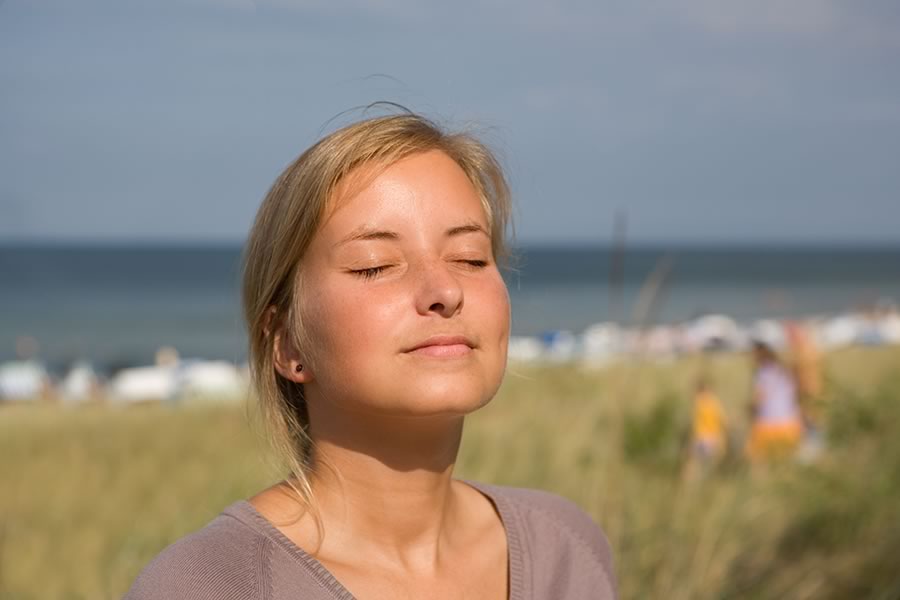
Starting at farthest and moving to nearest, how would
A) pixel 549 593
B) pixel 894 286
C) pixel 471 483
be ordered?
1. pixel 894 286
2. pixel 471 483
3. pixel 549 593

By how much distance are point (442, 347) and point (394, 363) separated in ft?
0.26

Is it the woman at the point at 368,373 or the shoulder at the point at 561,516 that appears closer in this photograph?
the woman at the point at 368,373

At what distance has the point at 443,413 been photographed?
169 centimetres

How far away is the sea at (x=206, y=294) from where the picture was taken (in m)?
34.6

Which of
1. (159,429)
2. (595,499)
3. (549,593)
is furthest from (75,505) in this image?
(549,593)

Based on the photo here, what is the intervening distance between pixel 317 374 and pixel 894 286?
197 ft

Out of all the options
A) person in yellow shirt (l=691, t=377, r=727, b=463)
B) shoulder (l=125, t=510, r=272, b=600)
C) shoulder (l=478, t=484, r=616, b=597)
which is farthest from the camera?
person in yellow shirt (l=691, t=377, r=727, b=463)

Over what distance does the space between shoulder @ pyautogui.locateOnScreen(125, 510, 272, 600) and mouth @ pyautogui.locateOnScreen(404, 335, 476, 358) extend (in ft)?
1.22

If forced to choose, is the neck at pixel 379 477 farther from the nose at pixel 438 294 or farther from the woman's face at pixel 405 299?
the nose at pixel 438 294

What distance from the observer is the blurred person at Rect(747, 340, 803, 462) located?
758 centimetres

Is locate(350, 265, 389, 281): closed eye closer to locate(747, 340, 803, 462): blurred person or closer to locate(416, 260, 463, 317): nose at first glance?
locate(416, 260, 463, 317): nose

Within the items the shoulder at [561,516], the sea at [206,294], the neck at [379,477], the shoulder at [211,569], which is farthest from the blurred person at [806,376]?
the shoulder at [211,569]

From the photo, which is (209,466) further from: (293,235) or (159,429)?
(293,235)

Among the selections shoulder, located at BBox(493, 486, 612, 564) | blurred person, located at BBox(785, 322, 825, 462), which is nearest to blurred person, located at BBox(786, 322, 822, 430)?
blurred person, located at BBox(785, 322, 825, 462)
